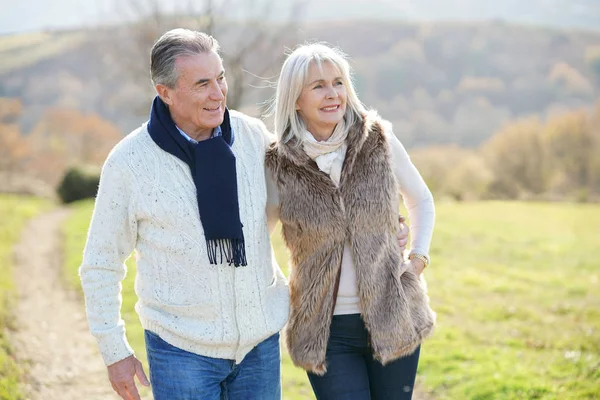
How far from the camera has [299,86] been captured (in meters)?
2.97

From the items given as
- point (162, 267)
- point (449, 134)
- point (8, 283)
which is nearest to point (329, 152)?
point (162, 267)

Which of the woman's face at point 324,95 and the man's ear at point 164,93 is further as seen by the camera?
the woman's face at point 324,95

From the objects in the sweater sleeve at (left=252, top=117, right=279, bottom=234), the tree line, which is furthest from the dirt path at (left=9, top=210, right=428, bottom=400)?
the tree line

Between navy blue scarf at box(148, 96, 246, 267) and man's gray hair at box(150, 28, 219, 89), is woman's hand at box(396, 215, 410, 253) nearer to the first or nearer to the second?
navy blue scarf at box(148, 96, 246, 267)

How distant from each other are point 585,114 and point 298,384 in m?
29.7

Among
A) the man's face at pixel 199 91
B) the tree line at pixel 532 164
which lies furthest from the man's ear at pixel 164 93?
the tree line at pixel 532 164

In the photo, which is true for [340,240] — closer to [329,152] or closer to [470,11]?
[329,152]

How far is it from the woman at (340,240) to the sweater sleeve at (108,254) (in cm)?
69

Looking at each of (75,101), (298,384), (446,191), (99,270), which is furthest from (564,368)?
(75,101)

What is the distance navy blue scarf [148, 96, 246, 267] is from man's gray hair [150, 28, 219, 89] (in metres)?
0.16

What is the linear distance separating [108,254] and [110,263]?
4 cm

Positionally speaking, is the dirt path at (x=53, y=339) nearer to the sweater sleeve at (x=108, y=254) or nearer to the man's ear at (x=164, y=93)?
the sweater sleeve at (x=108, y=254)

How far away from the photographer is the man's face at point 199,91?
2.67 metres

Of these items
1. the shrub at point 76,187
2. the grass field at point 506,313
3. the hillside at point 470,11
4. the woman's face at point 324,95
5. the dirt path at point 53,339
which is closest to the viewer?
the woman's face at point 324,95
